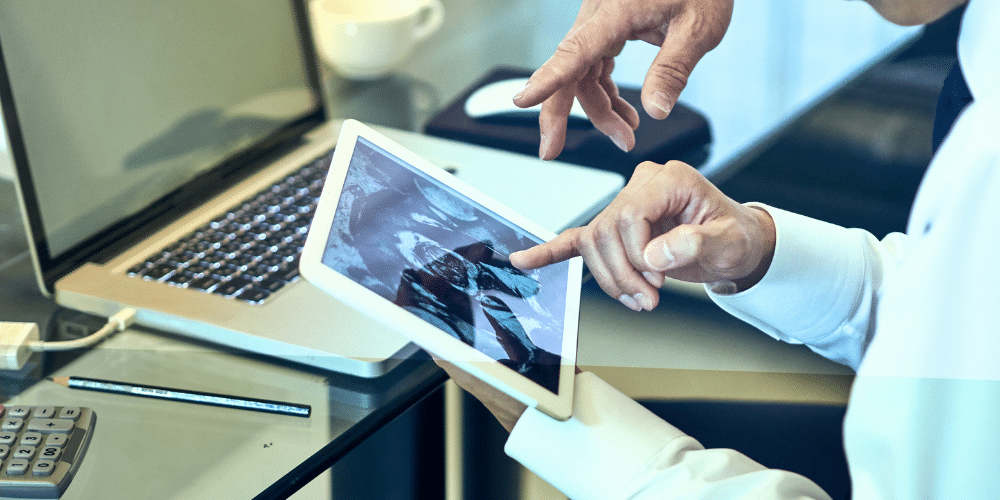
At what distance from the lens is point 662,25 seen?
521 mm

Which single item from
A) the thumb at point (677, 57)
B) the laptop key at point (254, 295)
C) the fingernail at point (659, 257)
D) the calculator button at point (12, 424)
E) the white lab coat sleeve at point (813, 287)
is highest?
the thumb at point (677, 57)

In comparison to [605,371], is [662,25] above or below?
above

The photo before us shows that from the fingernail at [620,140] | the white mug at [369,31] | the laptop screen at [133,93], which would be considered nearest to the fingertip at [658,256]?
the fingernail at [620,140]

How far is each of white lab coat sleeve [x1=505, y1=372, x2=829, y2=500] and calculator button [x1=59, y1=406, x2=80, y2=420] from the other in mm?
253

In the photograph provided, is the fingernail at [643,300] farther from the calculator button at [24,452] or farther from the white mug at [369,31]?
the white mug at [369,31]

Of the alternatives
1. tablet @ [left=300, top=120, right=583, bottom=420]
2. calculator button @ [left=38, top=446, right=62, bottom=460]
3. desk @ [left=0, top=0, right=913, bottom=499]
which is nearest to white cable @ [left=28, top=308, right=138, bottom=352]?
desk @ [left=0, top=0, right=913, bottom=499]

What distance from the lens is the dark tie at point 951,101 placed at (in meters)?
0.38

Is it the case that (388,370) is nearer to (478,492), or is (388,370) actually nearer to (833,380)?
(478,492)

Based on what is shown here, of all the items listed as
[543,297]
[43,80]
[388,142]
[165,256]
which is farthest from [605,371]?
[43,80]

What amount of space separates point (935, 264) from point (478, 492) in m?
0.40

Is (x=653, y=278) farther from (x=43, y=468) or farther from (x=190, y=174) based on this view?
(x=190, y=174)

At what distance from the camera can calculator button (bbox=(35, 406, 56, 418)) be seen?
18.3 inches

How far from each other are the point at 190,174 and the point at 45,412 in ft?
0.94

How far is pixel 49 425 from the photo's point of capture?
46 cm
